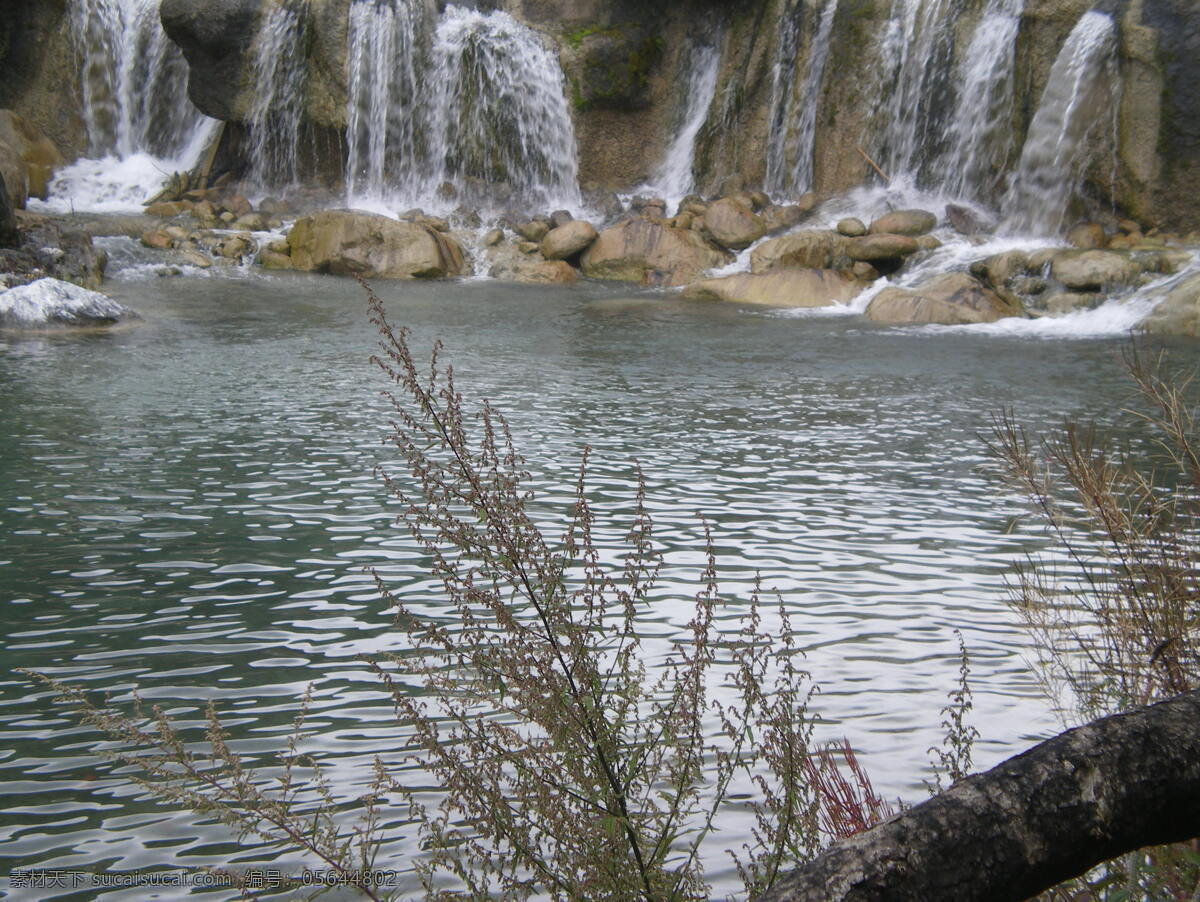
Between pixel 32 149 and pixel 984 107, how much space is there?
768 inches

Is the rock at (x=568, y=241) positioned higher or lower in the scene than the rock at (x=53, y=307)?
higher

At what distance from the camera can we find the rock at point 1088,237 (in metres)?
19.5

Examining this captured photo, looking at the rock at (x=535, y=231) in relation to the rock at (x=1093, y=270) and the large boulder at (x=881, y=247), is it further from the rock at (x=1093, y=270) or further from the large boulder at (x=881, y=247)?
the rock at (x=1093, y=270)

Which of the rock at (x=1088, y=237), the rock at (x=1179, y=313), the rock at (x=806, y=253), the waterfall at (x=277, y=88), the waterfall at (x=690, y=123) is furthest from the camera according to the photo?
the waterfall at (x=690, y=123)

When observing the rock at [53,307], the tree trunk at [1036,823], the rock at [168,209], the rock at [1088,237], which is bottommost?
the rock at [53,307]

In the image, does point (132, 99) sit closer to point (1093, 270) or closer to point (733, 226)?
point (733, 226)

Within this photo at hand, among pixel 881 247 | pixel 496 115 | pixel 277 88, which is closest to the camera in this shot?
pixel 881 247

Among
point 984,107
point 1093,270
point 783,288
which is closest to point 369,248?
point 783,288

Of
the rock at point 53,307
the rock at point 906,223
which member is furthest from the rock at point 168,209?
the rock at point 906,223

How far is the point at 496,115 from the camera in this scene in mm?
27000

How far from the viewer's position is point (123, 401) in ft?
33.8

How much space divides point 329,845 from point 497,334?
12586mm

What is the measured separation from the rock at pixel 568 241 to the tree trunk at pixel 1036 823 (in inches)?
831

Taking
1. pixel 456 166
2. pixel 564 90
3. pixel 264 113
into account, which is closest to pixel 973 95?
pixel 564 90
